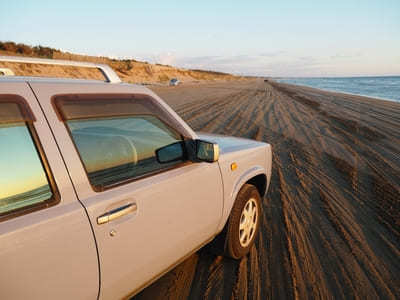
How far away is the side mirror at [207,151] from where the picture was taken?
7.23 ft

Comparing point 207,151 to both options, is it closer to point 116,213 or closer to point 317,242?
point 116,213

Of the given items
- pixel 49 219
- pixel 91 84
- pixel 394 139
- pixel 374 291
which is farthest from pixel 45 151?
pixel 394 139

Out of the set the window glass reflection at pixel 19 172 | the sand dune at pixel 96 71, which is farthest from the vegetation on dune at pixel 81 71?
the window glass reflection at pixel 19 172

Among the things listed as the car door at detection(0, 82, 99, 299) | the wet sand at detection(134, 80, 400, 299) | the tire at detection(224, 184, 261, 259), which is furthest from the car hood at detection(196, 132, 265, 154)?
the car door at detection(0, 82, 99, 299)

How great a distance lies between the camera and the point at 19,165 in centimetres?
140

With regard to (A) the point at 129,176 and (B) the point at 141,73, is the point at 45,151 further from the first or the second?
(B) the point at 141,73

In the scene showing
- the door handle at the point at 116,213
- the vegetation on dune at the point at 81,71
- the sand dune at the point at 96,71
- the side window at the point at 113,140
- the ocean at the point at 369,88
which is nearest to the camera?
the door handle at the point at 116,213

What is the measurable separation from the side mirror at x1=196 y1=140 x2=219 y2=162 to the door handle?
698 mm

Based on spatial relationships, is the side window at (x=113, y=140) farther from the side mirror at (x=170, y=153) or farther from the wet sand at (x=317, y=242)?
the wet sand at (x=317, y=242)

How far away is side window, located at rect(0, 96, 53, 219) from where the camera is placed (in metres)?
1.36

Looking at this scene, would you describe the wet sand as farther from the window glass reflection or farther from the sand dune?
the sand dune

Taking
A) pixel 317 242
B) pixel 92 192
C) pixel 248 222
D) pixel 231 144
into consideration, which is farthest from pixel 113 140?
pixel 317 242

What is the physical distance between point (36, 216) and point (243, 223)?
2.17 meters

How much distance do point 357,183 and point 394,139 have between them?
5.52 meters
